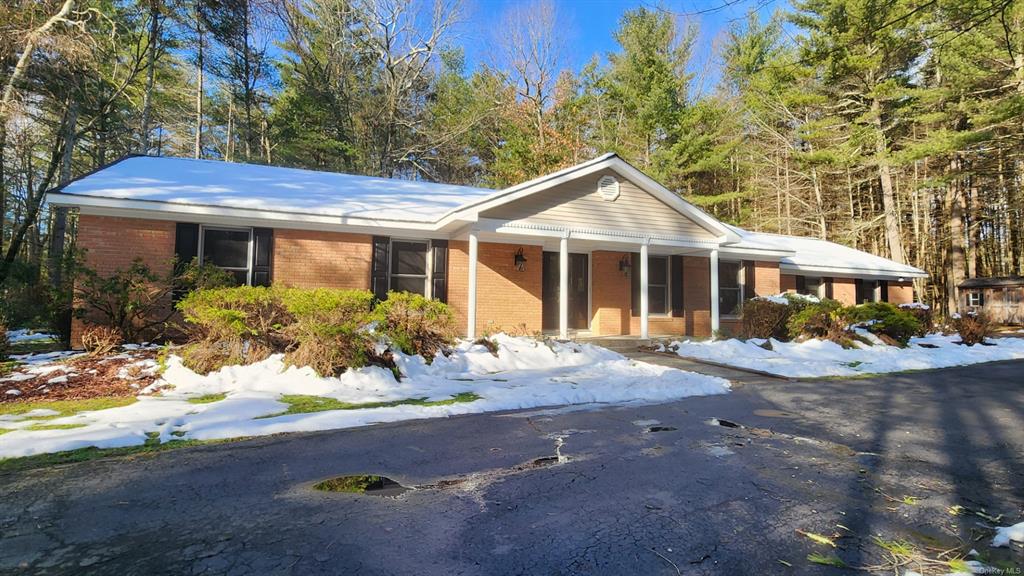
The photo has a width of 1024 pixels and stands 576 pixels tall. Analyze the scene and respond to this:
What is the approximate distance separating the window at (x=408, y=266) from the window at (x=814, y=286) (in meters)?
14.7

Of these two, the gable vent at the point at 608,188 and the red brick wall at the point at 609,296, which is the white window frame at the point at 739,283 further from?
the gable vent at the point at 608,188

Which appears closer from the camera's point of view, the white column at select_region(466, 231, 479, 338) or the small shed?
the white column at select_region(466, 231, 479, 338)

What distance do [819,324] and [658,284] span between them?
15.0ft

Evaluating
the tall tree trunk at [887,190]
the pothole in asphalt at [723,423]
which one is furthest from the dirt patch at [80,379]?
the tall tree trunk at [887,190]

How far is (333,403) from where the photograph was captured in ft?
19.2

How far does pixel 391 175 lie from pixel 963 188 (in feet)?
102

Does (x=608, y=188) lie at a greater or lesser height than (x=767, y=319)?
greater

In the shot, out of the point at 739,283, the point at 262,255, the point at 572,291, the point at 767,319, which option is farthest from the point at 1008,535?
the point at 739,283

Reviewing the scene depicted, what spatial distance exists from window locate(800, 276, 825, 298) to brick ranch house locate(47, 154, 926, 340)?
2.98 m

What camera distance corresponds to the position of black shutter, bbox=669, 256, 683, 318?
1516 cm

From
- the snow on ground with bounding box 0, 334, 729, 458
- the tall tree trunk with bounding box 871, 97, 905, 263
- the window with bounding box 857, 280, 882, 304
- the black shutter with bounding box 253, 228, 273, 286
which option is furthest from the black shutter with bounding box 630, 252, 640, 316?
the tall tree trunk with bounding box 871, 97, 905, 263

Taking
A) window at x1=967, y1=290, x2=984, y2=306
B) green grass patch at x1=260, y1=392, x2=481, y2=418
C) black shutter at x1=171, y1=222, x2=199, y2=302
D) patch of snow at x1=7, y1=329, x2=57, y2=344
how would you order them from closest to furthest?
green grass patch at x1=260, y1=392, x2=481, y2=418 → black shutter at x1=171, y1=222, x2=199, y2=302 → patch of snow at x1=7, y1=329, x2=57, y2=344 → window at x1=967, y1=290, x2=984, y2=306

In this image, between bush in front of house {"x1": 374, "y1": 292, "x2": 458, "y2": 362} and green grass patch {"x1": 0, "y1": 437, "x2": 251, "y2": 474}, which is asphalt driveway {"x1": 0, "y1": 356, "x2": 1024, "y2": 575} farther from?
bush in front of house {"x1": 374, "y1": 292, "x2": 458, "y2": 362}

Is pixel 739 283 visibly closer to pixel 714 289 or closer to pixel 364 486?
pixel 714 289
